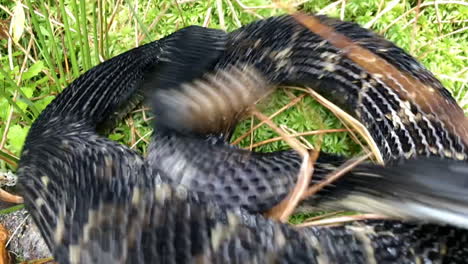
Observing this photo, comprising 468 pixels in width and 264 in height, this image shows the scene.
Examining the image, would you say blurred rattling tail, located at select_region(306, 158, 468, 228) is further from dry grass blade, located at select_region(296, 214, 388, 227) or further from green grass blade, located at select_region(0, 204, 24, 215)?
green grass blade, located at select_region(0, 204, 24, 215)

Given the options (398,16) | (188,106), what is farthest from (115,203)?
(398,16)

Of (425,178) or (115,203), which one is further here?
(115,203)

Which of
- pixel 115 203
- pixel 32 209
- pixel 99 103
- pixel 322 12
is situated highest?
pixel 322 12

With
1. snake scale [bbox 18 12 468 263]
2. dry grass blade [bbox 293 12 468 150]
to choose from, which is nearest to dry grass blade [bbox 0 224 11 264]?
snake scale [bbox 18 12 468 263]

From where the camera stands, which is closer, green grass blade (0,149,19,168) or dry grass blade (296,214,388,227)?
dry grass blade (296,214,388,227)

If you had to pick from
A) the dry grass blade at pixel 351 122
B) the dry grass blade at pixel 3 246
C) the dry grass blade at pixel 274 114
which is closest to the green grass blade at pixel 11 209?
the dry grass blade at pixel 3 246

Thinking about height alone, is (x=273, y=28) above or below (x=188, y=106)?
above

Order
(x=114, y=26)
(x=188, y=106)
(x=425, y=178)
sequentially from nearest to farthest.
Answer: (x=425, y=178) < (x=188, y=106) < (x=114, y=26)

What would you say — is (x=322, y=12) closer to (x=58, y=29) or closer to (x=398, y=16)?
(x=398, y=16)

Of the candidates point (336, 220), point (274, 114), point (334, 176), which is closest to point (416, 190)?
point (334, 176)
